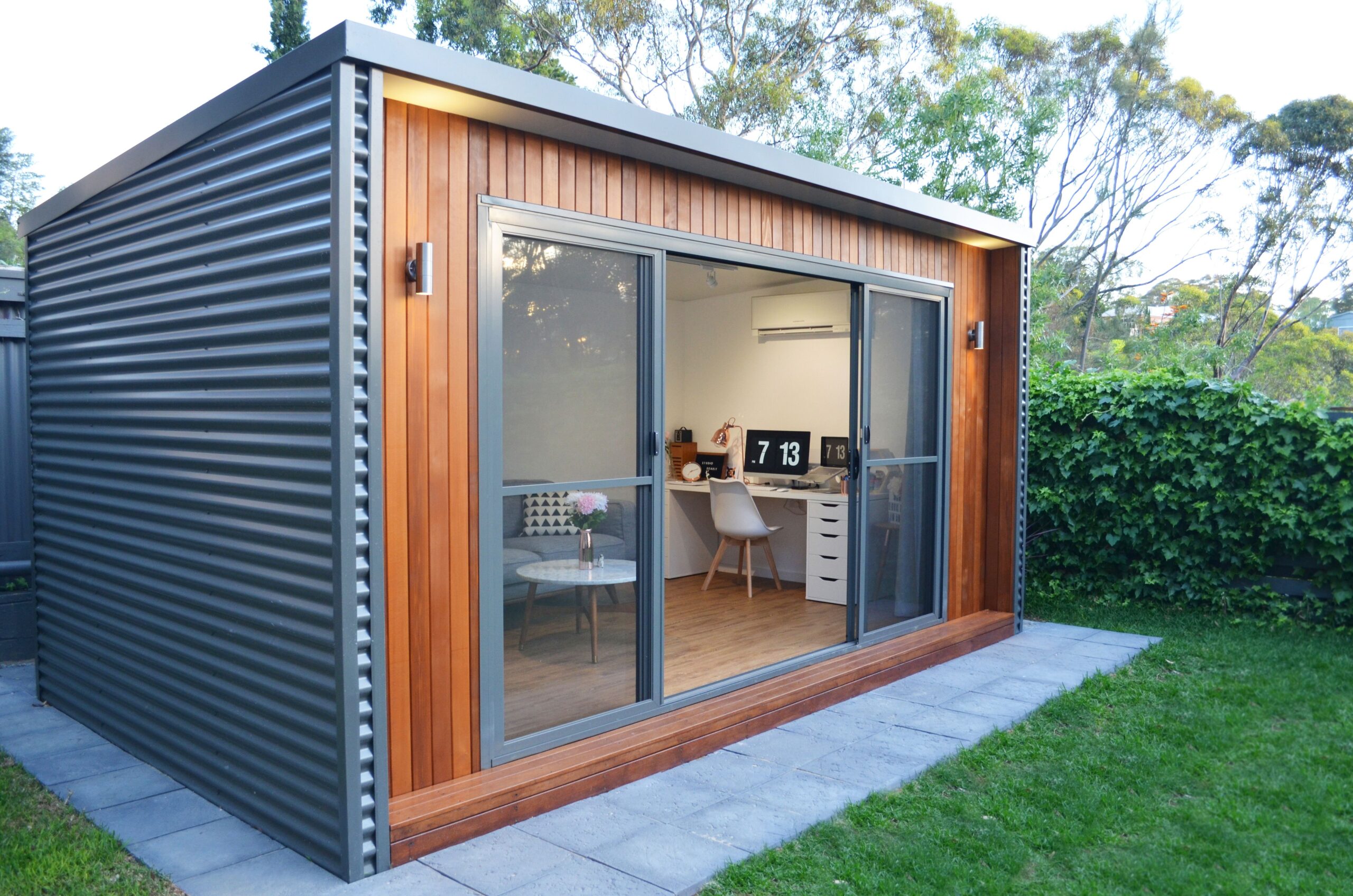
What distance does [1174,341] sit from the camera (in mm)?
18172

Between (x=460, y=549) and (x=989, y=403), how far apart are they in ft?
12.9

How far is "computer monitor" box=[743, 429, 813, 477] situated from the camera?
761 cm

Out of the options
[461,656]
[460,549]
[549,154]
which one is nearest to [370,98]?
[549,154]

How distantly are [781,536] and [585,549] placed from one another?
412cm

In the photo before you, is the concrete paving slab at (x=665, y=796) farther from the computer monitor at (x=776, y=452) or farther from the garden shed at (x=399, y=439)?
the computer monitor at (x=776, y=452)

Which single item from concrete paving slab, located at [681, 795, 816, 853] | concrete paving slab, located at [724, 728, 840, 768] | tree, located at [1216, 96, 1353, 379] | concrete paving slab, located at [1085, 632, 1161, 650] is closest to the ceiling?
concrete paving slab, located at [1085, 632, 1161, 650]

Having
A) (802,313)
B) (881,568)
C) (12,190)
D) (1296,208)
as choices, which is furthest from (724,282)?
(12,190)

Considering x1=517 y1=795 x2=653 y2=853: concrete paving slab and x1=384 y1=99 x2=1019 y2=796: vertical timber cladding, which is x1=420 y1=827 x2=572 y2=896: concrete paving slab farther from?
x1=384 y1=99 x2=1019 y2=796: vertical timber cladding

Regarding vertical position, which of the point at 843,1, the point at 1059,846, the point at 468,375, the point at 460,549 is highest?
the point at 843,1

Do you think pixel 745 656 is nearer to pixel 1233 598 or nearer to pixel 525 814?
pixel 525 814

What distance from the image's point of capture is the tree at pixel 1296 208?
17812 millimetres

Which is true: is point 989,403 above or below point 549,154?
below

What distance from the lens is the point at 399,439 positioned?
295cm

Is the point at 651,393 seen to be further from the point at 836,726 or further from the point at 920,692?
the point at 920,692
